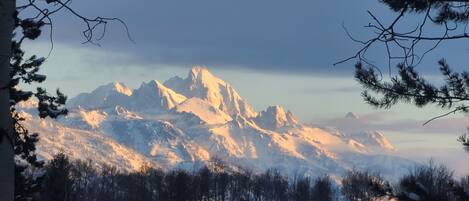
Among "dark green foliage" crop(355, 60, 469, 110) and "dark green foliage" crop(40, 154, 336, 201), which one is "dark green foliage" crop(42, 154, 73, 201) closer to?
"dark green foliage" crop(355, 60, 469, 110)

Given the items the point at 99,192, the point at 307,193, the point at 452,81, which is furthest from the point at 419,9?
the point at 99,192

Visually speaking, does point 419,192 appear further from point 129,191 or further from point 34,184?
point 129,191

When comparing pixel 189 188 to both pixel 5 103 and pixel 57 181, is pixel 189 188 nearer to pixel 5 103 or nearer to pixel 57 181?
pixel 57 181

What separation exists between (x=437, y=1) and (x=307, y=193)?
120 meters

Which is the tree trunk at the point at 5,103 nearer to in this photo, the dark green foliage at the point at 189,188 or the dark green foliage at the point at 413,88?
the dark green foliage at the point at 413,88

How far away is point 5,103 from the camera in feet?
12.2

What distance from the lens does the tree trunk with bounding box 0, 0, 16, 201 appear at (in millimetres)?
3574

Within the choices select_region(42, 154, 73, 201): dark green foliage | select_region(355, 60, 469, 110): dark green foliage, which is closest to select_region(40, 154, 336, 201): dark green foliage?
select_region(42, 154, 73, 201): dark green foliage

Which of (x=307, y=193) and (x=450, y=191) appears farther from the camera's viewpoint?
(x=307, y=193)

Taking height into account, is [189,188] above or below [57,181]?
above

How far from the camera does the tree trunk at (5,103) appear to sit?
357cm

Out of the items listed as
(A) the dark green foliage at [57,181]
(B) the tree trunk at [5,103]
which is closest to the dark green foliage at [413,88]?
(B) the tree trunk at [5,103]

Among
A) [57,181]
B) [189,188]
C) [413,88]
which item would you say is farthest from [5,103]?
[189,188]

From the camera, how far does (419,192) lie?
7.74 metres
